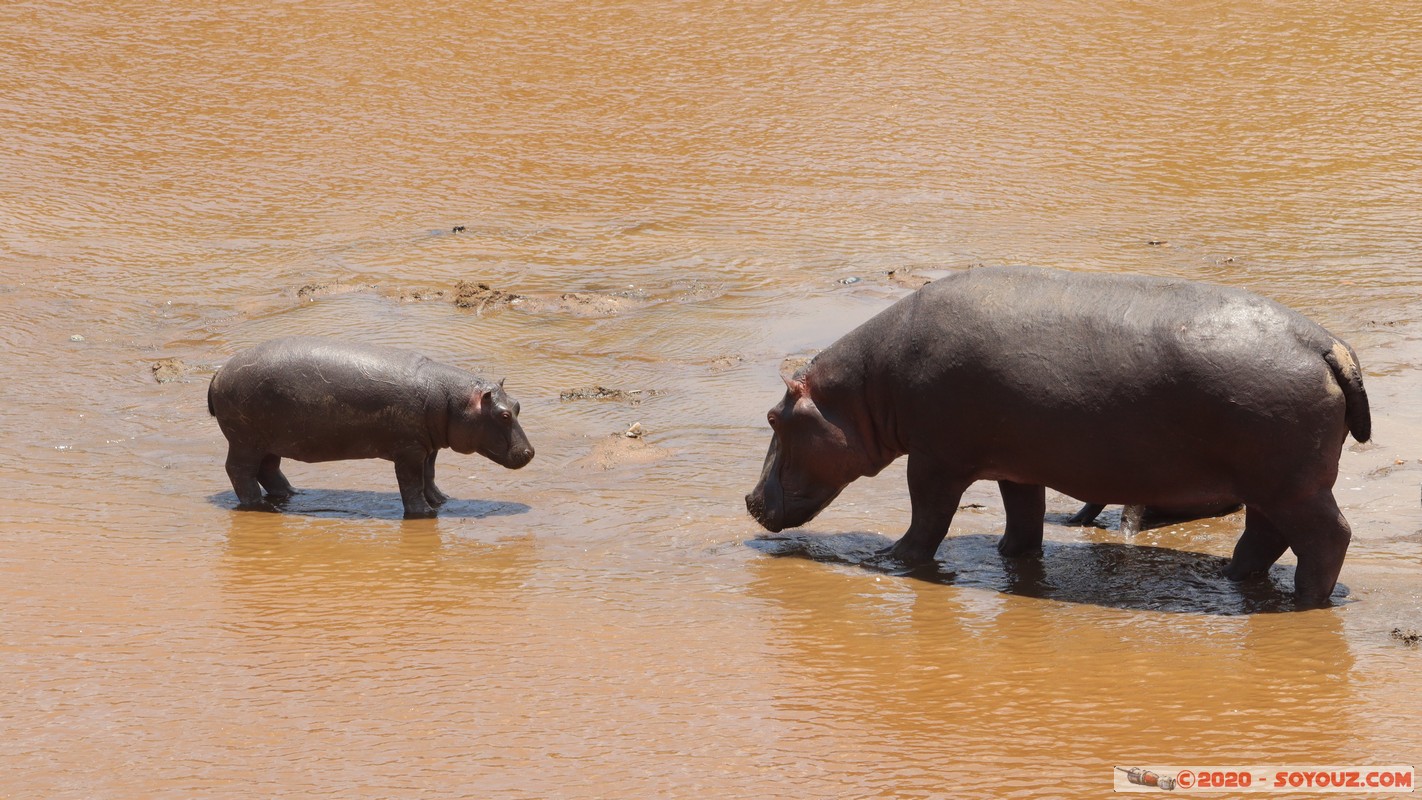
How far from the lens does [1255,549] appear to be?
6.95 meters

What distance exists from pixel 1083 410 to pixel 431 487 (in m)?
3.83

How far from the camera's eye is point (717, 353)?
436 inches

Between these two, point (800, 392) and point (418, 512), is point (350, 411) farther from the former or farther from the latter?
point (800, 392)

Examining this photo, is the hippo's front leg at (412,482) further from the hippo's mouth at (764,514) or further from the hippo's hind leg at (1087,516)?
the hippo's hind leg at (1087,516)

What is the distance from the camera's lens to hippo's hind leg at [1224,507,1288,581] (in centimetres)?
685

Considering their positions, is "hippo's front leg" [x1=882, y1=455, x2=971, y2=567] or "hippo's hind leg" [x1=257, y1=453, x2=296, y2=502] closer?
"hippo's front leg" [x1=882, y1=455, x2=971, y2=567]

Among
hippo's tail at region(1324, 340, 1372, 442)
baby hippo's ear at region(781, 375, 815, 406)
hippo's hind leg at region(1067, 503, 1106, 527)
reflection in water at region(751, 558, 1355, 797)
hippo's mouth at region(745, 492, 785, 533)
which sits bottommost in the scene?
hippo's hind leg at region(1067, 503, 1106, 527)

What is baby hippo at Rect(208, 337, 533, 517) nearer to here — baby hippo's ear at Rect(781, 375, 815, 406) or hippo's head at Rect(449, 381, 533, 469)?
hippo's head at Rect(449, 381, 533, 469)

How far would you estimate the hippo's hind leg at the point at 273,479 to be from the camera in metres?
8.87

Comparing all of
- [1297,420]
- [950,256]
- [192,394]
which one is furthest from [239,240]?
[1297,420]

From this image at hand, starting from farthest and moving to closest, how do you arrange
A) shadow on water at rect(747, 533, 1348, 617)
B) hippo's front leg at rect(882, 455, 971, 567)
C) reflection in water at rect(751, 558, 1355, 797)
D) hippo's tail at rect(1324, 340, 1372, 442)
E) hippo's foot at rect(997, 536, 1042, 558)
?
1. hippo's foot at rect(997, 536, 1042, 558)
2. hippo's front leg at rect(882, 455, 971, 567)
3. shadow on water at rect(747, 533, 1348, 617)
4. hippo's tail at rect(1324, 340, 1372, 442)
5. reflection in water at rect(751, 558, 1355, 797)

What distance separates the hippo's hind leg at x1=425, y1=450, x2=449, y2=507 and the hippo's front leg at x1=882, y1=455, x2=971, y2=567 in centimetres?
281

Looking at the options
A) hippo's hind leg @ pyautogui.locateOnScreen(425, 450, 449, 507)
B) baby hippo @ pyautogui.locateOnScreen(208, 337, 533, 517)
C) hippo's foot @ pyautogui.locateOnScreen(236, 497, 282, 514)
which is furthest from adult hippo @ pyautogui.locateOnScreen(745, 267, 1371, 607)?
hippo's foot @ pyautogui.locateOnScreen(236, 497, 282, 514)

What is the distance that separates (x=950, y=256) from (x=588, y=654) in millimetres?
7200
